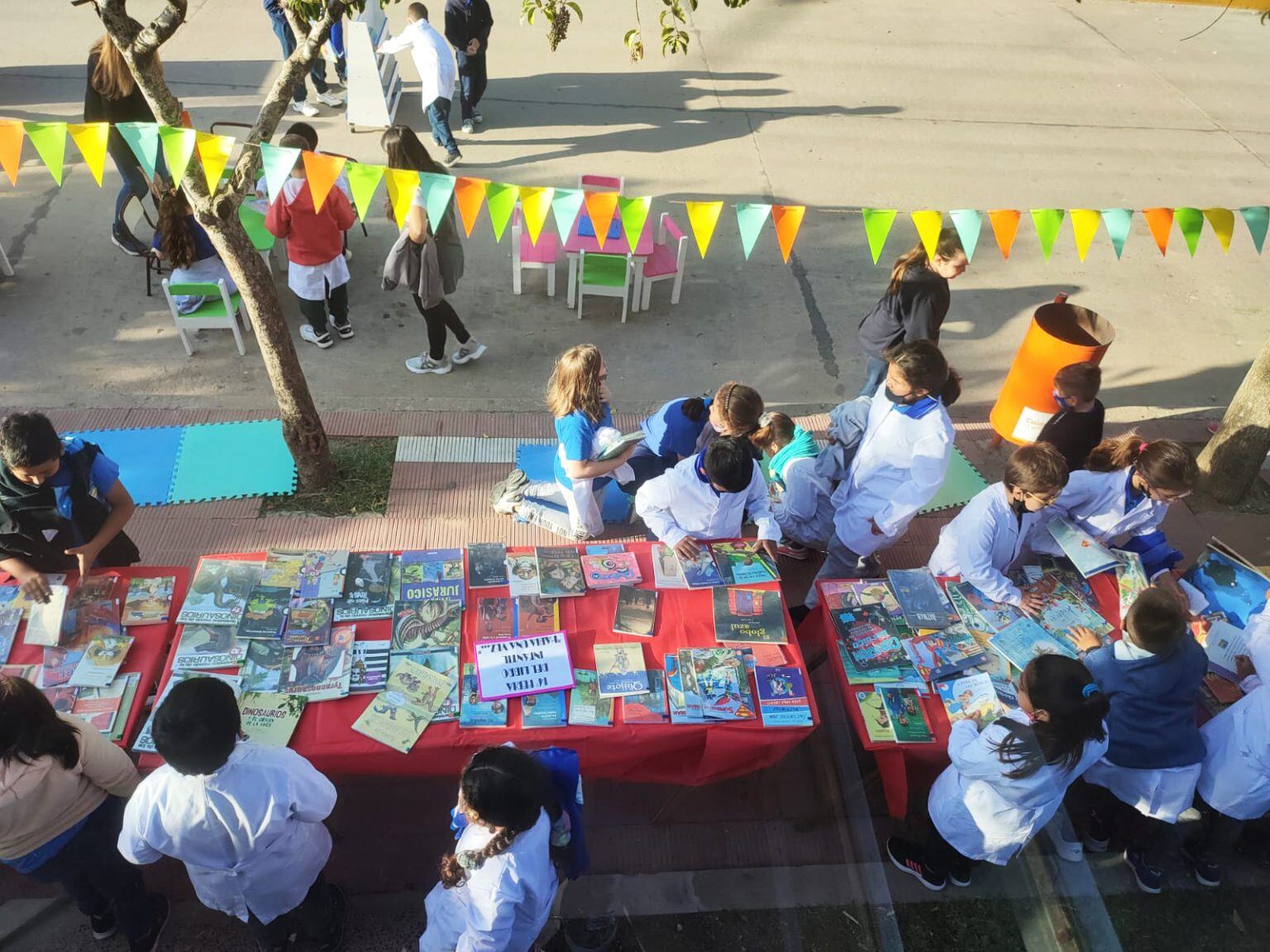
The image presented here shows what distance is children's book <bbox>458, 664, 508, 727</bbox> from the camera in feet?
11.2

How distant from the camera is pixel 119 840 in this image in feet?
9.36

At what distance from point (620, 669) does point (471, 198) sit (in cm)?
269

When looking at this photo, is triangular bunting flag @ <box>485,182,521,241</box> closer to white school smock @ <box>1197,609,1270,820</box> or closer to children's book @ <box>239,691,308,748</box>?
children's book @ <box>239,691,308,748</box>

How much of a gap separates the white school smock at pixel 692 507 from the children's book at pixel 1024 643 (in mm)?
1122

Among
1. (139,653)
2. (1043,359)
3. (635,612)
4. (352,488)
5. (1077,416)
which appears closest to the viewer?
(139,653)

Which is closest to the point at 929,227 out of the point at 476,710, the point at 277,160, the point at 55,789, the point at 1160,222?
the point at 1160,222

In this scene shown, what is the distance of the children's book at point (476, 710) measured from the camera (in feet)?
11.2

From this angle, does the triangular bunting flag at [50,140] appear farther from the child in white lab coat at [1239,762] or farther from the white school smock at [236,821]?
the child in white lab coat at [1239,762]

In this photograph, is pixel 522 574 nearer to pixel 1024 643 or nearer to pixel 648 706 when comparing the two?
pixel 648 706

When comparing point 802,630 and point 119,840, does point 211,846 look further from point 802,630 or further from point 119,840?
point 802,630

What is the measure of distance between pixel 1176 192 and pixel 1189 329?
300 centimetres

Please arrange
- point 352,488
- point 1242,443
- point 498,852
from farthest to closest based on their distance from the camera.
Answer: point 1242,443, point 352,488, point 498,852

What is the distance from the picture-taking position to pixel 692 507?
4.16 m

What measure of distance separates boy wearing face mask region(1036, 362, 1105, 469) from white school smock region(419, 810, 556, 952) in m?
3.57
